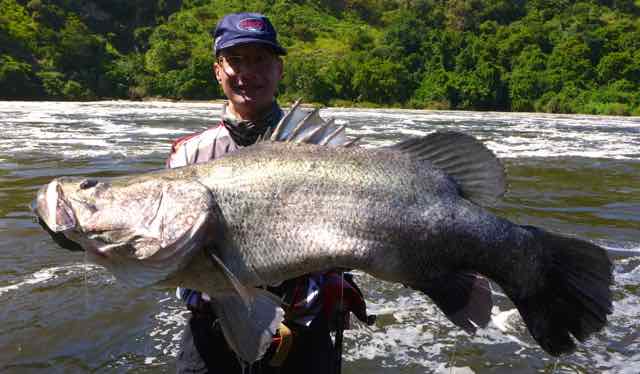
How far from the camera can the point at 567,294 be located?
A: 241 centimetres

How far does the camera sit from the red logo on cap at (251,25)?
9.45 feet

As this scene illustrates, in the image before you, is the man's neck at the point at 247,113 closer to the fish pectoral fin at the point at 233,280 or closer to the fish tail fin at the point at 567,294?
the fish pectoral fin at the point at 233,280

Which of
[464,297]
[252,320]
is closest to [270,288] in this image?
[252,320]

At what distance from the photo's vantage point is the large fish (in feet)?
7.47

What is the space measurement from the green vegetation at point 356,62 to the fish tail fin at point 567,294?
5251 centimetres

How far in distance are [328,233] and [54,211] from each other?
41.3 inches

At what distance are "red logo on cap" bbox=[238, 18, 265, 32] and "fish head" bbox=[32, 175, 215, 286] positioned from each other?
0.95 m

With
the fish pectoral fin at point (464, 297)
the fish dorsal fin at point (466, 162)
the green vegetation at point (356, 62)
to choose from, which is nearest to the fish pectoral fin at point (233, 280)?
the fish pectoral fin at point (464, 297)

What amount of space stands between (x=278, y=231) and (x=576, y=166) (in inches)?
609

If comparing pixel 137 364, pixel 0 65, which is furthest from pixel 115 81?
pixel 137 364

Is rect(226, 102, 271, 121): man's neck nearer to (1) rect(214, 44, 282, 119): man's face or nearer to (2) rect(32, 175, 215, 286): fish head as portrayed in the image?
(1) rect(214, 44, 282, 119): man's face

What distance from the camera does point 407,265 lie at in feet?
7.59

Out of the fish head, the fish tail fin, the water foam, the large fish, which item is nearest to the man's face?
the large fish

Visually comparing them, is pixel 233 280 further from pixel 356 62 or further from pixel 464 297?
pixel 356 62
